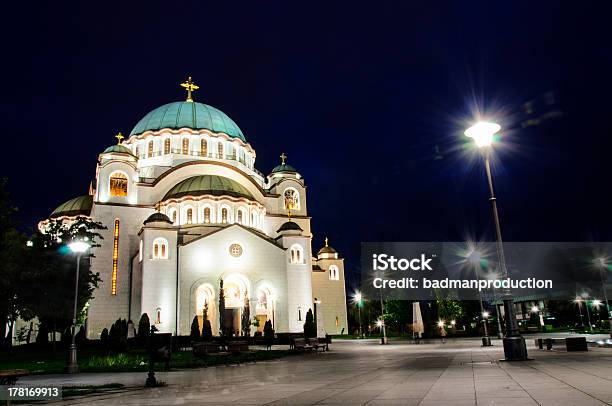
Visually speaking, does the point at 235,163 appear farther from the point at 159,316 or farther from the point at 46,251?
the point at 46,251

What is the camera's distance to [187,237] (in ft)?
136

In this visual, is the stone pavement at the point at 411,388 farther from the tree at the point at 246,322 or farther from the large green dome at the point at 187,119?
the large green dome at the point at 187,119

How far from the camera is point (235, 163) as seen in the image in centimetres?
5253

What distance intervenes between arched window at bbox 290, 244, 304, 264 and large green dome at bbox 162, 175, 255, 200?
6372 mm

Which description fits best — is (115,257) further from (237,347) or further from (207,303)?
(237,347)

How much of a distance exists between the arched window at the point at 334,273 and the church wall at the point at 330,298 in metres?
0.26

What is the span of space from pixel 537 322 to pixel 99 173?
47537 mm

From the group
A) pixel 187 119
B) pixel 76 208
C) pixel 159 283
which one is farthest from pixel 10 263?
pixel 187 119

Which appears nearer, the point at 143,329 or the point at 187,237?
the point at 143,329

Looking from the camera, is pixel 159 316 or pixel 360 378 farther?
pixel 159 316

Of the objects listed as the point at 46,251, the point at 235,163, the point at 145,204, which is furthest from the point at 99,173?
the point at 46,251

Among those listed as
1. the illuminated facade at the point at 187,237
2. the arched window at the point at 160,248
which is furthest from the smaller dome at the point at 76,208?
the arched window at the point at 160,248

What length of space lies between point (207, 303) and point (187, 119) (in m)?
21.6

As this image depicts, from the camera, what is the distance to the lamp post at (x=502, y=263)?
1315 cm
